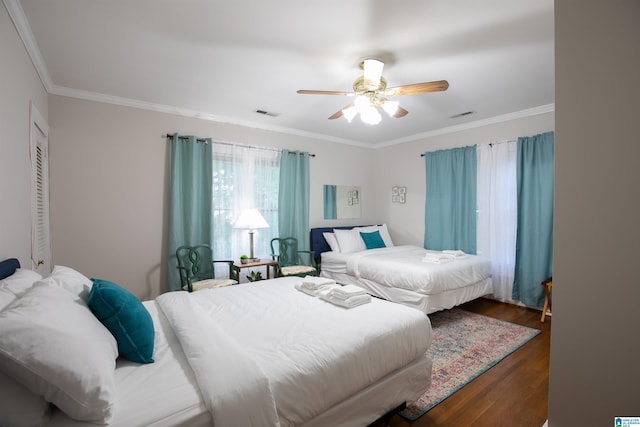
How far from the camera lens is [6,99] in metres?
1.82

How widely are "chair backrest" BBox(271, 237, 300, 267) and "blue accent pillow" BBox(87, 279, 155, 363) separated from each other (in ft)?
9.75

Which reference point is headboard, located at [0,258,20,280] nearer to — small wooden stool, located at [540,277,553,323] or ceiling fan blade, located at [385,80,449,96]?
ceiling fan blade, located at [385,80,449,96]

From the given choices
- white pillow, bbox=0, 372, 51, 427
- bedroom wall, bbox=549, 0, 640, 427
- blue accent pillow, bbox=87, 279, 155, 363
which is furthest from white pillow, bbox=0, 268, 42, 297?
bedroom wall, bbox=549, 0, 640, 427

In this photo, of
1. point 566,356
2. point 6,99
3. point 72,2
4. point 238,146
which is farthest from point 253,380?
point 238,146

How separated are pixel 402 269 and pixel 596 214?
2.70 meters

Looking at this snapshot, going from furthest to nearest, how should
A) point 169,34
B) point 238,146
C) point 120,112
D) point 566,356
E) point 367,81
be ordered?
1. point 238,146
2. point 120,112
3. point 367,81
4. point 169,34
5. point 566,356

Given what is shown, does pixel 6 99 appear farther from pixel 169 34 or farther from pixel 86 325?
pixel 86 325

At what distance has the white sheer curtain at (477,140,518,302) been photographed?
4078 millimetres

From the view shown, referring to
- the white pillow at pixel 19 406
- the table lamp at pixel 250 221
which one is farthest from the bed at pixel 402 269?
the white pillow at pixel 19 406

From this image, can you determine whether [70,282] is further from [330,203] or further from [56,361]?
[330,203]

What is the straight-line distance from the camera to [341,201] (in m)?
5.45

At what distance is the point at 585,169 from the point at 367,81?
6.01 feet

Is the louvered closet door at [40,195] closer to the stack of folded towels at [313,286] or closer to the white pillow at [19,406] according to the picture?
the white pillow at [19,406]

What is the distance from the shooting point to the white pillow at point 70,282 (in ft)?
4.99
